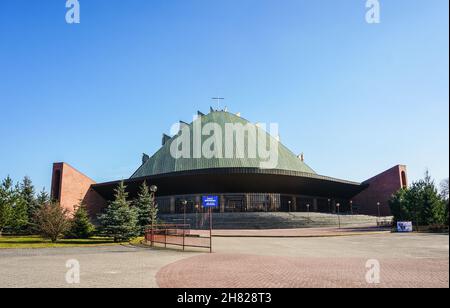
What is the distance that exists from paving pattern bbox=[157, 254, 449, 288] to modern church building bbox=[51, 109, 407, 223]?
45.2 metres

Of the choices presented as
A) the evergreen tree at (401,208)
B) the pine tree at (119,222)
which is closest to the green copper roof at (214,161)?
the evergreen tree at (401,208)

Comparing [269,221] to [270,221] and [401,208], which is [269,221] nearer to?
[270,221]

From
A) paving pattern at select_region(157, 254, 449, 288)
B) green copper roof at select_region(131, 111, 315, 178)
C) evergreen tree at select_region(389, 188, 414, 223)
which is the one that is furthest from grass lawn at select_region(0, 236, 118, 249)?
green copper roof at select_region(131, 111, 315, 178)

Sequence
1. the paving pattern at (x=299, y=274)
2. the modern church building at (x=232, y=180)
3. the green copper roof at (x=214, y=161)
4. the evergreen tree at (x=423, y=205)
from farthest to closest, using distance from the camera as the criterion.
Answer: the green copper roof at (x=214, y=161)
the modern church building at (x=232, y=180)
the evergreen tree at (x=423, y=205)
the paving pattern at (x=299, y=274)

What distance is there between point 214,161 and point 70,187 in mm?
29497

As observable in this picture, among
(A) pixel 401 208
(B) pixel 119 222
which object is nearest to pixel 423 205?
(A) pixel 401 208

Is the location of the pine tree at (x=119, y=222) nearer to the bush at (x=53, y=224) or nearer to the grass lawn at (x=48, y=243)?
the grass lawn at (x=48, y=243)

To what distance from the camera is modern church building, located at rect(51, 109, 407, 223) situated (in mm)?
61969

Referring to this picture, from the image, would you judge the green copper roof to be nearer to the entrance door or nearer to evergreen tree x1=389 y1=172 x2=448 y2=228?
the entrance door

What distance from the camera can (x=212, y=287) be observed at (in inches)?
336

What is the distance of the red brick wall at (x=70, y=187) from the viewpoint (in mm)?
62875

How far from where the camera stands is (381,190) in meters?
72.6
